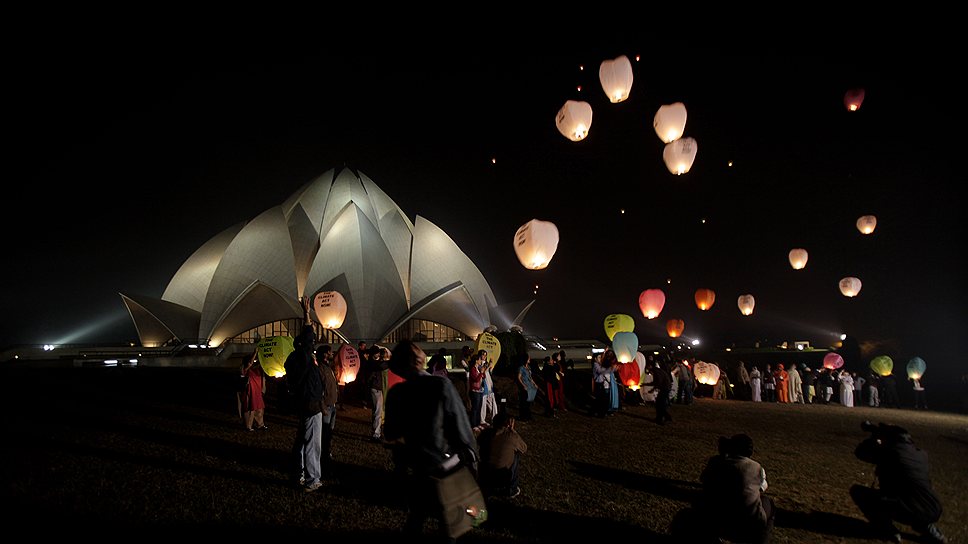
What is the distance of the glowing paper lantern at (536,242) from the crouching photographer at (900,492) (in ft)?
25.5

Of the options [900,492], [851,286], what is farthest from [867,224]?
[900,492]

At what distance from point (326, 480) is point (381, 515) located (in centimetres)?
131

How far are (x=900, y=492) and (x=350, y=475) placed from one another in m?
5.00

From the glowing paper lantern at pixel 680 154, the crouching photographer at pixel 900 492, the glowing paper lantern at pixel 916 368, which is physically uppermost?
the glowing paper lantern at pixel 680 154

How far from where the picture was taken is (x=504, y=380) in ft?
46.1

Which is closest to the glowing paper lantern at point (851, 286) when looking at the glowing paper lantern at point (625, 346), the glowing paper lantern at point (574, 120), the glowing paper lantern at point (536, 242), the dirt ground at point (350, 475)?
the dirt ground at point (350, 475)

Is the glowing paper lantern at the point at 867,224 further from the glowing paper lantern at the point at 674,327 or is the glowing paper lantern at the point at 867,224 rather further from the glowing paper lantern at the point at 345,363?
the glowing paper lantern at the point at 345,363

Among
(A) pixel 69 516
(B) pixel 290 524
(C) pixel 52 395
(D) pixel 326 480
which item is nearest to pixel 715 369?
(D) pixel 326 480

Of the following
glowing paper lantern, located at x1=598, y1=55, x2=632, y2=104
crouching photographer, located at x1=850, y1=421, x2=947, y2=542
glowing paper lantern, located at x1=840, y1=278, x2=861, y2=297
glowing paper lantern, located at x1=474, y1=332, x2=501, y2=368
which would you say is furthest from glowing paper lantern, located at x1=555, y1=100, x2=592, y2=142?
glowing paper lantern, located at x1=840, y1=278, x2=861, y2=297

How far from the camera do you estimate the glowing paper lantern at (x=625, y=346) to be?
39.3 ft

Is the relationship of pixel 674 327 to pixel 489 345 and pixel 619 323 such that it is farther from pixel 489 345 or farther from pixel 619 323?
pixel 489 345

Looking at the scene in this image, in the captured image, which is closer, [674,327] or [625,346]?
[625,346]

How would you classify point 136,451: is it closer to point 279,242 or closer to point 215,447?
point 215,447

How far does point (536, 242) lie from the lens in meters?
11.7
